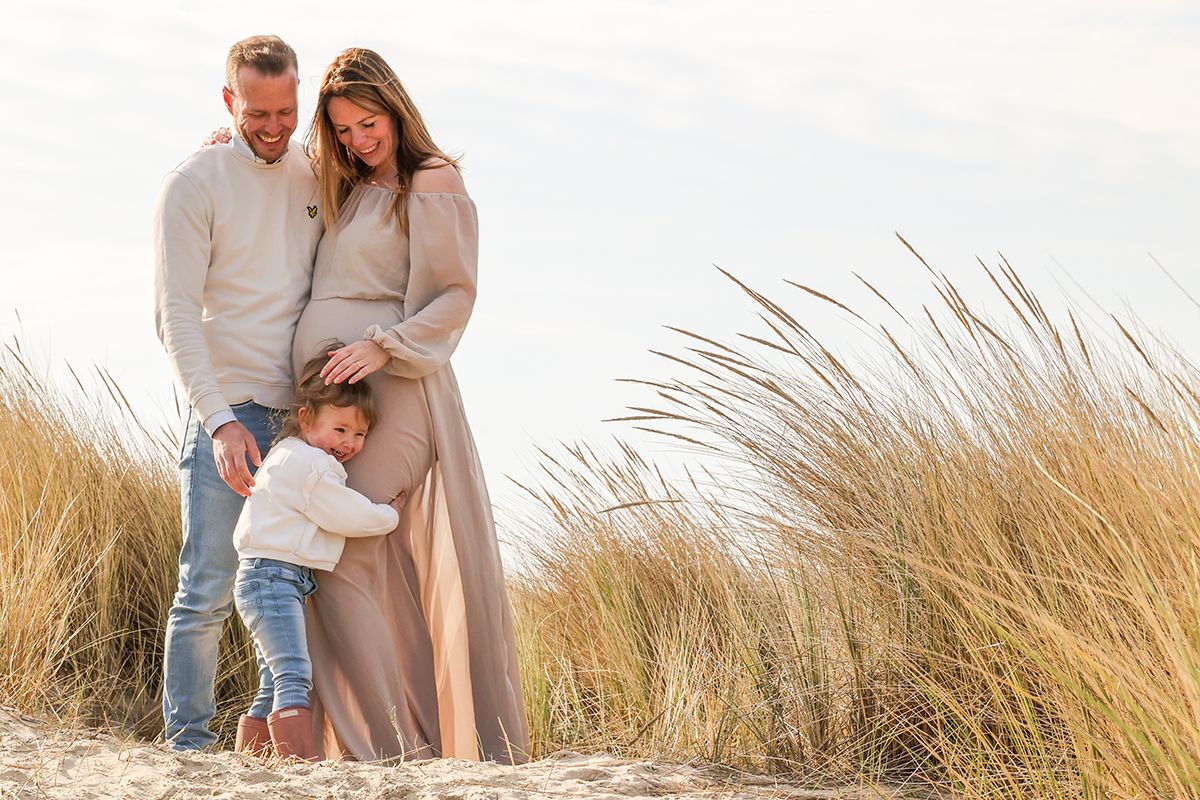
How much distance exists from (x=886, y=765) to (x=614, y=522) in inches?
61.2

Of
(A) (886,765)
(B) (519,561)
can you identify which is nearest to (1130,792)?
(A) (886,765)

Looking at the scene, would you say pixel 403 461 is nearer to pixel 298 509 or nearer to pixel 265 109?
pixel 298 509

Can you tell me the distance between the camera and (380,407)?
11.4 feet

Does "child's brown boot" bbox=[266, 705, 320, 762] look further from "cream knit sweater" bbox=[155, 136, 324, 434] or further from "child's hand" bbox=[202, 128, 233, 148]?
"child's hand" bbox=[202, 128, 233, 148]

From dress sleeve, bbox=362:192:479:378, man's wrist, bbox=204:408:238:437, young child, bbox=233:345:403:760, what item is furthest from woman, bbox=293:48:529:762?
man's wrist, bbox=204:408:238:437

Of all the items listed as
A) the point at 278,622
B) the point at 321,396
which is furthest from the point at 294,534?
the point at 321,396

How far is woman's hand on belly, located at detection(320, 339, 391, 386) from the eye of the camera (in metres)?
3.27

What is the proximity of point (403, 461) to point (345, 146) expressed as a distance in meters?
0.95

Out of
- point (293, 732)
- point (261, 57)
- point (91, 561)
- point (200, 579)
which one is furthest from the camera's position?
point (91, 561)

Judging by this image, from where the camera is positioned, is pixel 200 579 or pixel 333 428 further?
pixel 200 579

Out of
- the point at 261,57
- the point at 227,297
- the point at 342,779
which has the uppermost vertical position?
the point at 261,57

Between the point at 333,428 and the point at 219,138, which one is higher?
the point at 219,138

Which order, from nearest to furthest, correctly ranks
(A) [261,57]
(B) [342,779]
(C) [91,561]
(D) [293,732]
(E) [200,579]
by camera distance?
(B) [342,779] → (D) [293,732] → (A) [261,57] → (E) [200,579] → (C) [91,561]

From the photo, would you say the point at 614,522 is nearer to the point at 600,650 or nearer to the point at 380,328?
the point at 600,650
